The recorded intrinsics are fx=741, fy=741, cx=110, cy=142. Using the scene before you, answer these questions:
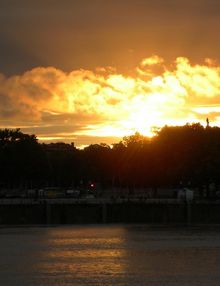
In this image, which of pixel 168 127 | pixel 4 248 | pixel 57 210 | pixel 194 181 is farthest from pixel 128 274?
pixel 168 127

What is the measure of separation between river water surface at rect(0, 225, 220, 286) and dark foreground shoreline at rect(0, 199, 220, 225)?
1771cm

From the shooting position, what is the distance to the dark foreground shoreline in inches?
3698

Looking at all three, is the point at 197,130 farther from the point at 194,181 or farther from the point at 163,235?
the point at 163,235

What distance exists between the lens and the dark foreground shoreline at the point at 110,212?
308ft

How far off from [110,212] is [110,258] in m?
47.0

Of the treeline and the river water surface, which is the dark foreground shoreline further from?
the river water surface

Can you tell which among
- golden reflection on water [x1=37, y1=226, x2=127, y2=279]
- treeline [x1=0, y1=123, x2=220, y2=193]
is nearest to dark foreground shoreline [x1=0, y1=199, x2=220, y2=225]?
golden reflection on water [x1=37, y1=226, x2=127, y2=279]

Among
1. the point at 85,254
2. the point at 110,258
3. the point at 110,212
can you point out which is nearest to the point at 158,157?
the point at 110,212

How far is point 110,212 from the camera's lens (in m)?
95.3

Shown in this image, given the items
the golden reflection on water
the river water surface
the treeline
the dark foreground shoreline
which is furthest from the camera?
the treeline

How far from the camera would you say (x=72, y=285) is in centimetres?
3547

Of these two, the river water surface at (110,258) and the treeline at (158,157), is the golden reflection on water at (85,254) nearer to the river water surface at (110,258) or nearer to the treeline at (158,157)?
the river water surface at (110,258)

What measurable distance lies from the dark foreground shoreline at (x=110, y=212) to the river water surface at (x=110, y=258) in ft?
58.1

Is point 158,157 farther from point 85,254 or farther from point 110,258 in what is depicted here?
point 110,258
